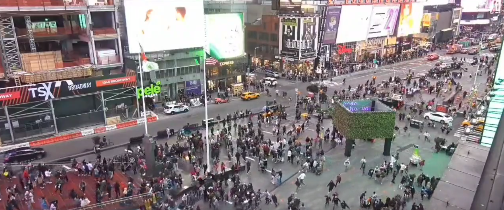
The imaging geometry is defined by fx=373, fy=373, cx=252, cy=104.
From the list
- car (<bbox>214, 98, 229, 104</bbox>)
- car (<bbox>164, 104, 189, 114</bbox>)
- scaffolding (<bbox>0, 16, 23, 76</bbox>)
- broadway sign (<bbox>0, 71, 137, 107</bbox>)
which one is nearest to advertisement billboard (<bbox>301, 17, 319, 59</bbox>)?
car (<bbox>214, 98, 229, 104</bbox>)

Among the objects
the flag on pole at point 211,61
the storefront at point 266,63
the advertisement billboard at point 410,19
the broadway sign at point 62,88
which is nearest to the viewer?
the broadway sign at point 62,88

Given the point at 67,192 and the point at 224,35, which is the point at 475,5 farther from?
the point at 67,192

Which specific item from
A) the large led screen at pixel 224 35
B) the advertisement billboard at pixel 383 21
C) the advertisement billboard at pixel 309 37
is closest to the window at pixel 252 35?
the advertisement billboard at pixel 309 37

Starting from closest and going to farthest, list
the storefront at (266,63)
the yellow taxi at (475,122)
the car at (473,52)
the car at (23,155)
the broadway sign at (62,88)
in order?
the car at (23,155)
the broadway sign at (62,88)
the yellow taxi at (475,122)
the storefront at (266,63)
the car at (473,52)

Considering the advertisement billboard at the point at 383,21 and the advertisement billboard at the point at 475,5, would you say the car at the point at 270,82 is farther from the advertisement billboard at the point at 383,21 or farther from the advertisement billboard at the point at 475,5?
the advertisement billboard at the point at 475,5

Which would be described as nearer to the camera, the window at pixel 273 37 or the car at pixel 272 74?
the car at pixel 272 74

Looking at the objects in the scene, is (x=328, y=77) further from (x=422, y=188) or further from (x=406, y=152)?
(x=422, y=188)

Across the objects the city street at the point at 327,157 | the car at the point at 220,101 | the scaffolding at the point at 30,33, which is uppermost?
the scaffolding at the point at 30,33
